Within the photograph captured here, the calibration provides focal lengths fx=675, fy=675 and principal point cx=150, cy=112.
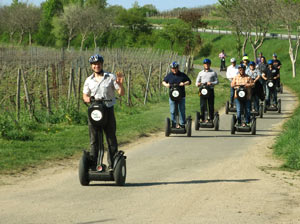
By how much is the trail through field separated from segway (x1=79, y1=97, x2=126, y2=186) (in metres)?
0.15

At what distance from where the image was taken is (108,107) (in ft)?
32.2

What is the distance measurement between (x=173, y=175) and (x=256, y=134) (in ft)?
24.3

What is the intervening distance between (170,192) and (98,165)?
120cm

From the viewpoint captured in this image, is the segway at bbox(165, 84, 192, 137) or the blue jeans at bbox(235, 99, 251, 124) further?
the blue jeans at bbox(235, 99, 251, 124)

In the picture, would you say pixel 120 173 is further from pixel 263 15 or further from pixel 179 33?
pixel 179 33

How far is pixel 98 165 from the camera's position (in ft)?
32.5

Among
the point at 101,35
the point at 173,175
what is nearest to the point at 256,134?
the point at 173,175

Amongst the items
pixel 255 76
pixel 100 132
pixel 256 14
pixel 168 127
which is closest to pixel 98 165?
pixel 100 132

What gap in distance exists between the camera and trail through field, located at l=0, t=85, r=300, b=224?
7.78 metres

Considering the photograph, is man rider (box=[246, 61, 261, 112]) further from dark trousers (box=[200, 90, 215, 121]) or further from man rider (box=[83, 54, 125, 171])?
man rider (box=[83, 54, 125, 171])

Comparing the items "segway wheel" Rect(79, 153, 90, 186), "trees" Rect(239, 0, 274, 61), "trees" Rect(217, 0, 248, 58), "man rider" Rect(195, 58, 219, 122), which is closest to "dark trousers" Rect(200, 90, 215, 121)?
"man rider" Rect(195, 58, 219, 122)

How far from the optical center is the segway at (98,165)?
9.62 m

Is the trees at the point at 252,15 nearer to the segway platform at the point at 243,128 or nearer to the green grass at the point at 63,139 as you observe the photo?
the green grass at the point at 63,139

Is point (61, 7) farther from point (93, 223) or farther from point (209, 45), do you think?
point (93, 223)
